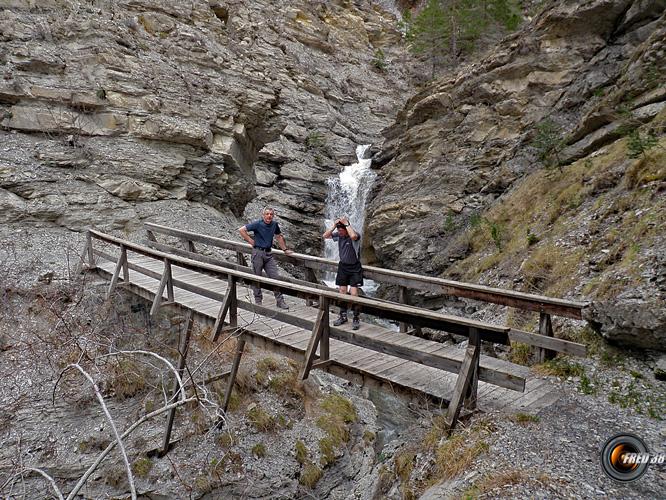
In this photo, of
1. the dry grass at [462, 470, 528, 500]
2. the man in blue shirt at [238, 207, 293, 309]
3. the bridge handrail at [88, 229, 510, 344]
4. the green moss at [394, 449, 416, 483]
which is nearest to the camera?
the dry grass at [462, 470, 528, 500]

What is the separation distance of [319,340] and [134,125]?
44.4 feet

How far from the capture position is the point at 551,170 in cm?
1438

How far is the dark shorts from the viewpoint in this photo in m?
7.45

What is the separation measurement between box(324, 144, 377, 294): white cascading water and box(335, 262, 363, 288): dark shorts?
47.0ft

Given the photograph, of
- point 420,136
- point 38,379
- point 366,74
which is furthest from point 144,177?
point 366,74

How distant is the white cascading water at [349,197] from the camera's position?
23203mm

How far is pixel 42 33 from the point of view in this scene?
51.1 feet

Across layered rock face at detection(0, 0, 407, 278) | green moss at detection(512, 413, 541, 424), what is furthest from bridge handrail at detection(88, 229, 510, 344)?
layered rock face at detection(0, 0, 407, 278)

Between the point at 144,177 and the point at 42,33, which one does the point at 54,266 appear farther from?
the point at 42,33

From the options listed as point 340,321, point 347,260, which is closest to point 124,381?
point 340,321

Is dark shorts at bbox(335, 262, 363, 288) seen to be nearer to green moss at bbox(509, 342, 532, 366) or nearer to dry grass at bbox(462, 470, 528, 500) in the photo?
green moss at bbox(509, 342, 532, 366)

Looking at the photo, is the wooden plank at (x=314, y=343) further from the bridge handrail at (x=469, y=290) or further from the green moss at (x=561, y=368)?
the green moss at (x=561, y=368)

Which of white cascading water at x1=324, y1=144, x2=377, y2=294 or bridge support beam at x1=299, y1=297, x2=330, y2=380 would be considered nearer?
bridge support beam at x1=299, y1=297, x2=330, y2=380

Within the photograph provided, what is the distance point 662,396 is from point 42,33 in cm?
2093
